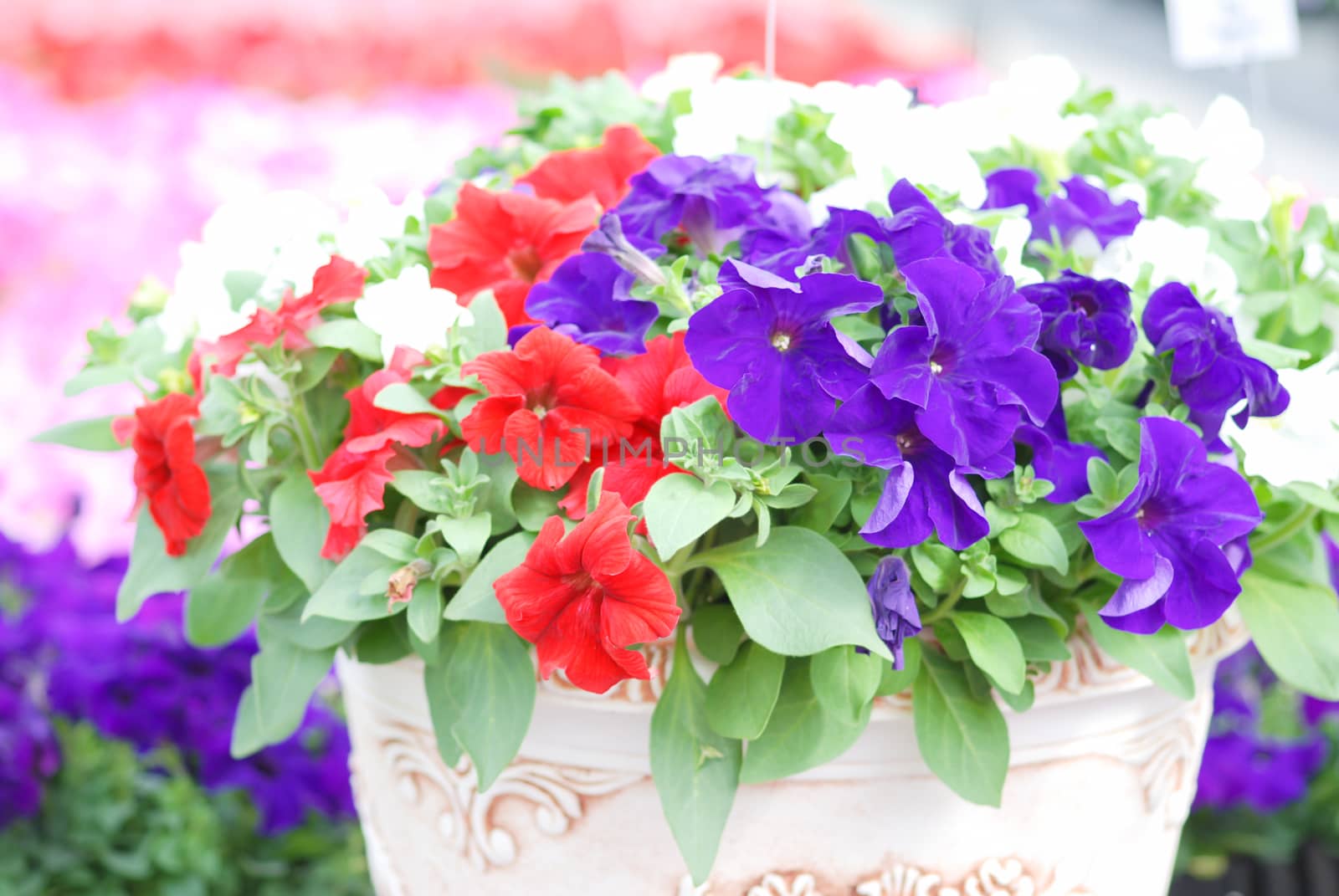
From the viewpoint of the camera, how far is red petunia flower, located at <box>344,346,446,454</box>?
2.43ft

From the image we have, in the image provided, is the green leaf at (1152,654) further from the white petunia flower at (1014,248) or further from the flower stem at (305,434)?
the flower stem at (305,434)

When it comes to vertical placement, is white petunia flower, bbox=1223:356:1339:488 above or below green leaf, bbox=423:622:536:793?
above

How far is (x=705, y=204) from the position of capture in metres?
0.81

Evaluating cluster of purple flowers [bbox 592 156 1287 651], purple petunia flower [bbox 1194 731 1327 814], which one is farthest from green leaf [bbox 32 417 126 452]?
purple petunia flower [bbox 1194 731 1327 814]

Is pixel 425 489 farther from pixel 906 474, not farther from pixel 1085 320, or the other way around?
pixel 1085 320

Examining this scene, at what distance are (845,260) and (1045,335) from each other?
130mm

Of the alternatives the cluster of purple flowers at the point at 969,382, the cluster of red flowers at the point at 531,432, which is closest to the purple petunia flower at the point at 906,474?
the cluster of purple flowers at the point at 969,382

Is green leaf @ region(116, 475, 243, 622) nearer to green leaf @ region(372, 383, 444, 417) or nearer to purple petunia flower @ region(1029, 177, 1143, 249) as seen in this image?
green leaf @ region(372, 383, 444, 417)

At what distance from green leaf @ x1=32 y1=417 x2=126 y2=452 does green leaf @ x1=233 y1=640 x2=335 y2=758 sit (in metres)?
0.21

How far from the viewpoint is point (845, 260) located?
2.51 feet

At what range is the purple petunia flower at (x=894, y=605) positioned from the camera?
68 centimetres

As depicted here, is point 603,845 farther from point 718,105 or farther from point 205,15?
point 205,15

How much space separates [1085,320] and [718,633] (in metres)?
0.29

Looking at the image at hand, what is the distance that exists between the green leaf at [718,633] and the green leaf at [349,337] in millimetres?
279
